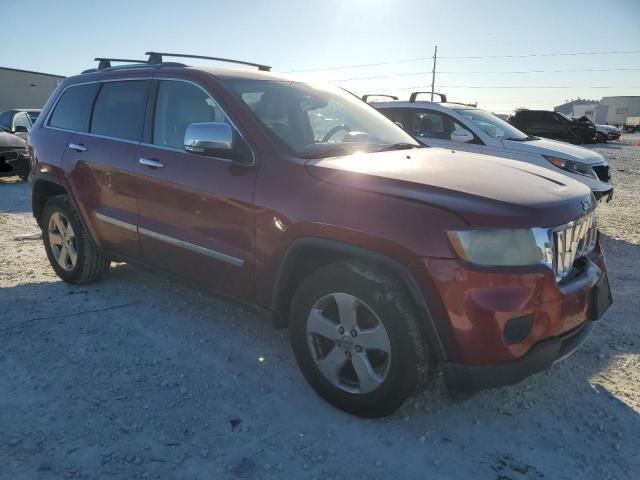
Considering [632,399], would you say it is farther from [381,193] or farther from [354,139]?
[354,139]

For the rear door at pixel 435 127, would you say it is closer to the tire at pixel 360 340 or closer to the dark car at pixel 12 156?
the tire at pixel 360 340

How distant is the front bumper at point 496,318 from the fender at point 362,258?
0.30 ft

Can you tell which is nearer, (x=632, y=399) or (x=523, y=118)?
(x=632, y=399)

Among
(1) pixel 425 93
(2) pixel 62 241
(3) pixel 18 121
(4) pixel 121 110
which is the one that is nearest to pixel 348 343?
(4) pixel 121 110

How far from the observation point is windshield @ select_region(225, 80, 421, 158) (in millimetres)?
3078

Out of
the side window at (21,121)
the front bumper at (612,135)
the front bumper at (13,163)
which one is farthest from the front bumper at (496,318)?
the front bumper at (612,135)

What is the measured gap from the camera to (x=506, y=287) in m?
2.16

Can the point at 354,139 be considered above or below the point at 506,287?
above

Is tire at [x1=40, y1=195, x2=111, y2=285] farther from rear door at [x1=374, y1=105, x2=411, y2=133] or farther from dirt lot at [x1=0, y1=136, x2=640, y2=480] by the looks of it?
rear door at [x1=374, y1=105, x2=411, y2=133]

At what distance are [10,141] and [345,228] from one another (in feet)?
34.5

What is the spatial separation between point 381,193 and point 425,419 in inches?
48.2

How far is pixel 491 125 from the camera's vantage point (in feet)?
25.3

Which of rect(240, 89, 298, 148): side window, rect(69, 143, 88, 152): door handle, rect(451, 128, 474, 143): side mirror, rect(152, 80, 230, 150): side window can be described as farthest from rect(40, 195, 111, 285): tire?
rect(451, 128, 474, 143): side mirror

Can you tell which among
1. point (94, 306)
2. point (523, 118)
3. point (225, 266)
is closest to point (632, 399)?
point (225, 266)
